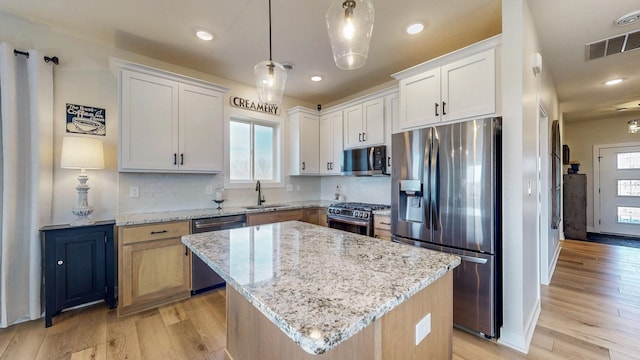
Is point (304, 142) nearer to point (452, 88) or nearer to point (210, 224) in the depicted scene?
point (210, 224)

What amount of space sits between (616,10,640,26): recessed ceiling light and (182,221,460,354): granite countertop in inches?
111

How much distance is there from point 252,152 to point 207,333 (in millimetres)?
2497

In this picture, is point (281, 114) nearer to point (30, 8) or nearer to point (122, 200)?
point (122, 200)

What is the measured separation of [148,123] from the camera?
274 cm

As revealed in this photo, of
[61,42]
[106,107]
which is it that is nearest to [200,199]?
[106,107]

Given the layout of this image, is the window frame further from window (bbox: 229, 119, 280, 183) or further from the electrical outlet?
the electrical outlet

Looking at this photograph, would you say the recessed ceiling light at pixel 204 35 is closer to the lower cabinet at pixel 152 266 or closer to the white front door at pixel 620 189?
the lower cabinet at pixel 152 266

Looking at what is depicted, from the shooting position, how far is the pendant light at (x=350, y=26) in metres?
1.29

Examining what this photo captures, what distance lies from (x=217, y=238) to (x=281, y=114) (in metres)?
2.94

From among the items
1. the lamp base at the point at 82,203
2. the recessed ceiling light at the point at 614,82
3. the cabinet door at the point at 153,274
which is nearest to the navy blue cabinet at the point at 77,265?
the lamp base at the point at 82,203

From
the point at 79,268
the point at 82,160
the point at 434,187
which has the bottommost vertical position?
the point at 79,268

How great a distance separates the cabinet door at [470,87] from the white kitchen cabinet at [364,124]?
1.04 m

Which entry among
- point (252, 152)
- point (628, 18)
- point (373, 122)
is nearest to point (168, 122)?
point (252, 152)

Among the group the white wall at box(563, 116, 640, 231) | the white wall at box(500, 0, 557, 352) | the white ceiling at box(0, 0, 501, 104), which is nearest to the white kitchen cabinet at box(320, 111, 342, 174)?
the white ceiling at box(0, 0, 501, 104)
